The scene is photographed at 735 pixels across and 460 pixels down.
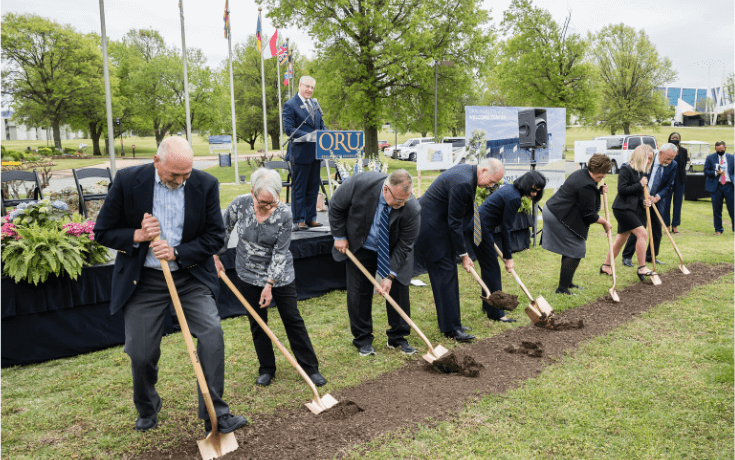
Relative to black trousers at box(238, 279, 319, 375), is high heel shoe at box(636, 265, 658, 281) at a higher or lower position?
lower

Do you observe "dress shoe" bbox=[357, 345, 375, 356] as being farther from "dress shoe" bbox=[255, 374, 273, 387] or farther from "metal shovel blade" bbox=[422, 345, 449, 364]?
"dress shoe" bbox=[255, 374, 273, 387]

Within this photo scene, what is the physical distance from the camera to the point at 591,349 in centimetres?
462

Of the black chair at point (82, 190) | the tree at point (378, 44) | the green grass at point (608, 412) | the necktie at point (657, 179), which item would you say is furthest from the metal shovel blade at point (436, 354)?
the tree at point (378, 44)

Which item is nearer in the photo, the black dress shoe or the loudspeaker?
the black dress shoe

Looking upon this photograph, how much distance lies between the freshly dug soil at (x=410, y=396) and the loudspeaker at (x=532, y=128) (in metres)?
3.90

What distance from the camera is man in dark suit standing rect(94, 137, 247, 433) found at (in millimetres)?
2855

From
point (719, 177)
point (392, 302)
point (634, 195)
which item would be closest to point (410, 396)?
point (392, 302)

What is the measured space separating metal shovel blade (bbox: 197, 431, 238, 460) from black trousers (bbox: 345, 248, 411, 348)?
5.84 feet

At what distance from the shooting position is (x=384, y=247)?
4258mm

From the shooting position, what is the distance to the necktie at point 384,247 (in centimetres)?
423

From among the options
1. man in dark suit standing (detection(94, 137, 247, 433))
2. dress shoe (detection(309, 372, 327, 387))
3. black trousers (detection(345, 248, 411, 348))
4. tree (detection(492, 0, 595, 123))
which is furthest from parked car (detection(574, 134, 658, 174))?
man in dark suit standing (detection(94, 137, 247, 433))

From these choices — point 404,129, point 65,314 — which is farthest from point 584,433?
point 404,129

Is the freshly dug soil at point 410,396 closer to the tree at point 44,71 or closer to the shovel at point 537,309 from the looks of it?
the shovel at point 537,309

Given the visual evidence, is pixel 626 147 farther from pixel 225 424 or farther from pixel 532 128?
pixel 225 424
